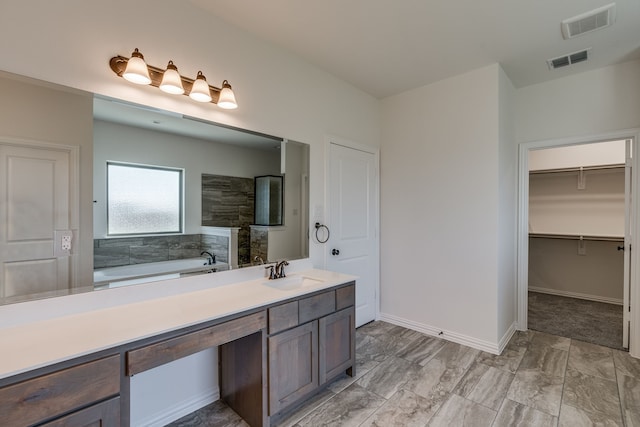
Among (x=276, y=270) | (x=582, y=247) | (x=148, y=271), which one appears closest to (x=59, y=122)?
(x=148, y=271)

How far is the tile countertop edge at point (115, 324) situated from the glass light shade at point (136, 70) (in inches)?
49.8

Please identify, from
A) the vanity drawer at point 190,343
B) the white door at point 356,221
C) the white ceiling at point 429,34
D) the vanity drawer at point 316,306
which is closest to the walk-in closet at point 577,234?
the white ceiling at point 429,34

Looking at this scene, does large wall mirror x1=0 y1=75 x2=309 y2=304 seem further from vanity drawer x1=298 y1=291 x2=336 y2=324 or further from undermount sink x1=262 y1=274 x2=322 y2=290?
vanity drawer x1=298 y1=291 x2=336 y2=324

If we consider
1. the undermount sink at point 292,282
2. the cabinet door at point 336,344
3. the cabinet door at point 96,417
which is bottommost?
the cabinet door at point 336,344

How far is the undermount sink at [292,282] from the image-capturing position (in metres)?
2.22

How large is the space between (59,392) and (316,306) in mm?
1340

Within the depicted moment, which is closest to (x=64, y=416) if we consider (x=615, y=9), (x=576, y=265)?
(x=615, y=9)

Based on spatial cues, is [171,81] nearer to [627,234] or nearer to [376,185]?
[376,185]

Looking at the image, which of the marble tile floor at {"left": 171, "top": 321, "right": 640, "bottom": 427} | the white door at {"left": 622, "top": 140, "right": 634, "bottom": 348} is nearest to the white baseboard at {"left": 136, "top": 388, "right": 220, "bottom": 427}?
the marble tile floor at {"left": 171, "top": 321, "right": 640, "bottom": 427}

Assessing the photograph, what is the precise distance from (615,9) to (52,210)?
368cm

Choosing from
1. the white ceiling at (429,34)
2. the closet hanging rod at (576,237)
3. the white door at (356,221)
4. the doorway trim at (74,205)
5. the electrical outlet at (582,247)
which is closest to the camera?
the doorway trim at (74,205)

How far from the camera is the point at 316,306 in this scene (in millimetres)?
2043

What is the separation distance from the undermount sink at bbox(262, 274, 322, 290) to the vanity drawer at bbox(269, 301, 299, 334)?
336 mm

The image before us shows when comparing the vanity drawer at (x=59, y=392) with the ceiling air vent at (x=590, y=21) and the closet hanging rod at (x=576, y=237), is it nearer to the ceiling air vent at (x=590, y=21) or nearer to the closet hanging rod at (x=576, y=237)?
the ceiling air vent at (x=590, y=21)
